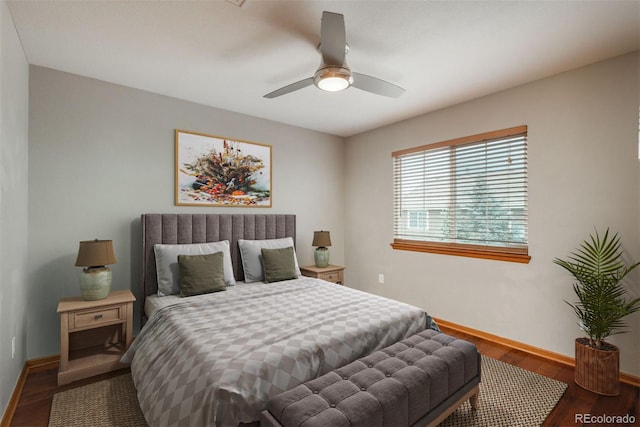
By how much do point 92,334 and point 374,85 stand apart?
3394 millimetres

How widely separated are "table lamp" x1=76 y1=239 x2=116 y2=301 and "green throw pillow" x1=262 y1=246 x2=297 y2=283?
1.46m

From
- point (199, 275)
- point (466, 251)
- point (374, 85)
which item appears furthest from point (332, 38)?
point (466, 251)

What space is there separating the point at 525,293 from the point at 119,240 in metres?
4.12

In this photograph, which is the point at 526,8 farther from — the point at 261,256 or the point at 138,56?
the point at 261,256

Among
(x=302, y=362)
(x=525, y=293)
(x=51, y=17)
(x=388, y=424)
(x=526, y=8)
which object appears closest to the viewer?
(x=388, y=424)

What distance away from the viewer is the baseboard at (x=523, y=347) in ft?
8.20

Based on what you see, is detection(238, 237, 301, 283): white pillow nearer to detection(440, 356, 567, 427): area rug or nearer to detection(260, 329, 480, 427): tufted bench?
detection(260, 329, 480, 427): tufted bench

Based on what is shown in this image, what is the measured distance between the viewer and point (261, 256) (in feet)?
11.8

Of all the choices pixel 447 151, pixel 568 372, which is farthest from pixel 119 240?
pixel 568 372

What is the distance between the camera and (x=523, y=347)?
309cm

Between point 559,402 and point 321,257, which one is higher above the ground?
point 321,257

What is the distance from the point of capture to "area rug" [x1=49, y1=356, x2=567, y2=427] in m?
2.03

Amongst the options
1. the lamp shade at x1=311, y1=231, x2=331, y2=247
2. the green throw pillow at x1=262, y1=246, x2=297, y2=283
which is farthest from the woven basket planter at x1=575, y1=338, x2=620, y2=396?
the lamp shade at x1=311, y1=231, x2=331, y2=247

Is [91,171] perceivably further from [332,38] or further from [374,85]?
[374,85]
